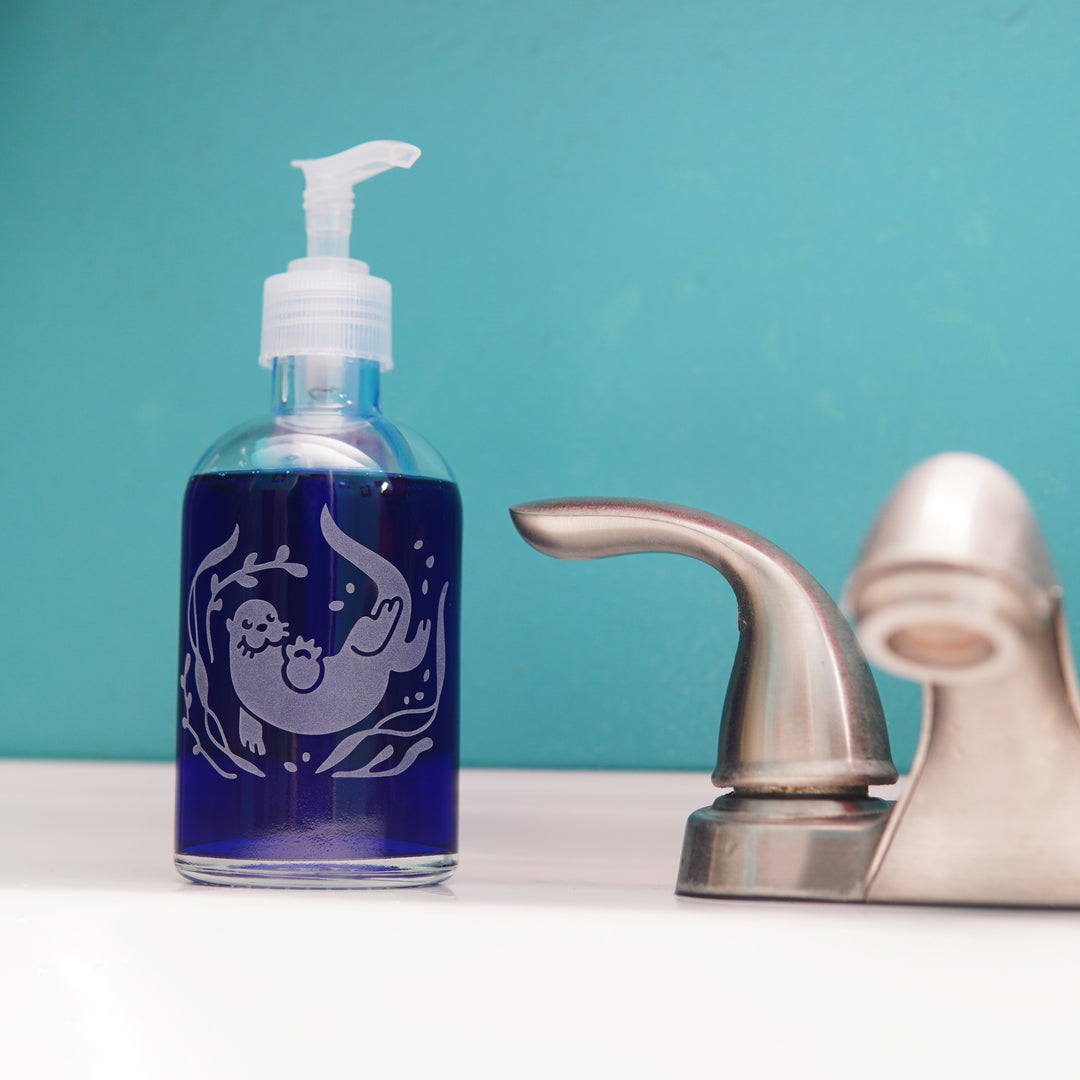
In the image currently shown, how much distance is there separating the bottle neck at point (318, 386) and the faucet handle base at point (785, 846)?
175mm

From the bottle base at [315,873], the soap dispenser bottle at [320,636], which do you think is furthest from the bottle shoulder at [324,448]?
the bottle base at [315,873]

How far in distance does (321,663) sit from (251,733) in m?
0.03

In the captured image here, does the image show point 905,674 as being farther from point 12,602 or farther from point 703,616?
point 12,602

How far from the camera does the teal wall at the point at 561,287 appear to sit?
51 cm

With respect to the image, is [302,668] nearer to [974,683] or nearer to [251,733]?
[251,733]

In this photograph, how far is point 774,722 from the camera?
1.12ft

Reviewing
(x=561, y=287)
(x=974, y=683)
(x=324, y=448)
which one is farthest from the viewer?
(x=561, y=287)

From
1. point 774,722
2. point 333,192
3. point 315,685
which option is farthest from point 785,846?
point 333,192

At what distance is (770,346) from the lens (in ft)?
1.71

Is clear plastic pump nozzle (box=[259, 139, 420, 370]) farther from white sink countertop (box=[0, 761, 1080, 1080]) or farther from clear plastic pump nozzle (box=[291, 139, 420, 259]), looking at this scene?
white sink countertop (box=[0, 761, 1080, 1080])

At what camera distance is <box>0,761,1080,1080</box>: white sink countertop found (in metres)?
0.28

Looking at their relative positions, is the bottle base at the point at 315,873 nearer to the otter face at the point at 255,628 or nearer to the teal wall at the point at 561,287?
the otter face at the point at 255,628

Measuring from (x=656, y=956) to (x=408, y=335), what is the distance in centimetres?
33

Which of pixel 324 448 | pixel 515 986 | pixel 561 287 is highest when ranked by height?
pixel 561 287
